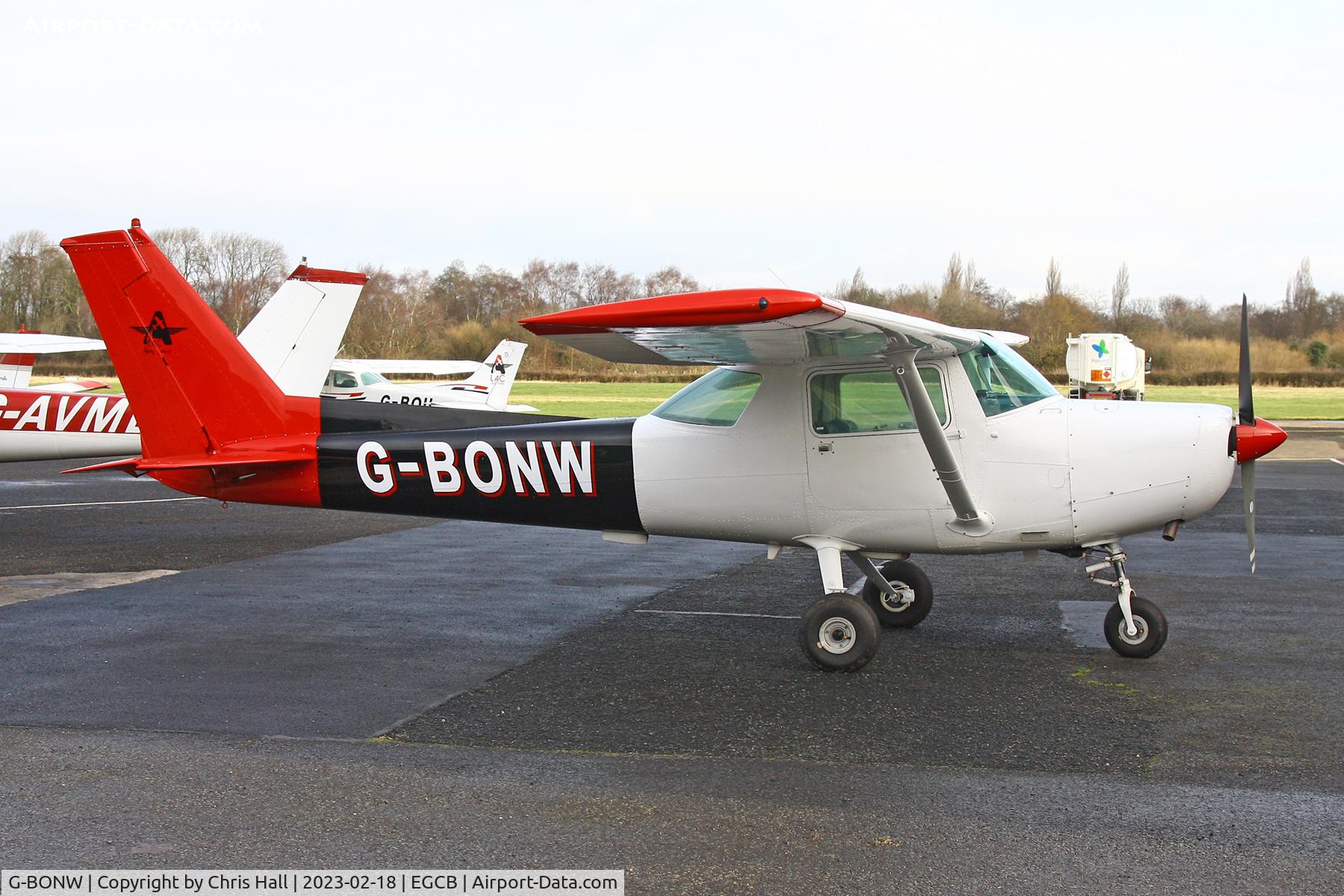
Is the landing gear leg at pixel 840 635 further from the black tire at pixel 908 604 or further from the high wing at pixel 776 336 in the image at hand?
the black tire at pixel 908 604

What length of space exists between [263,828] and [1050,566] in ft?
26.8

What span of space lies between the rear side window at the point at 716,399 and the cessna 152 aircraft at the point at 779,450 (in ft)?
0.06

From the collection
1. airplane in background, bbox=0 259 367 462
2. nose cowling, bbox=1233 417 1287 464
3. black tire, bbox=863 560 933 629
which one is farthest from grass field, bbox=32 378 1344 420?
nose cowling, bbox=1233 417 1287 464

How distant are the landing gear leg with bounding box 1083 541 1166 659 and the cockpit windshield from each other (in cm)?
103

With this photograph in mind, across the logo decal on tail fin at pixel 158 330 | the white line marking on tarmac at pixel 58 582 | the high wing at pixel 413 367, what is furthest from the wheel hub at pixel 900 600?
the high wing at pixel 413 367

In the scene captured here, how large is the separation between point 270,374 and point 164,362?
6.66 m

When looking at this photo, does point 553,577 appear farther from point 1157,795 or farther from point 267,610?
point 1157,795

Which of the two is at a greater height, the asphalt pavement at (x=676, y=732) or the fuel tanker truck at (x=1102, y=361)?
the fuel tanker truck at (x=1102, y=361)

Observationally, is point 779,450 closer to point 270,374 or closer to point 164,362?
point 164,362

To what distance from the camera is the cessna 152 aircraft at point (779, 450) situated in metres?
6.88

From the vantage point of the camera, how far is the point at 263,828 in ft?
14.5

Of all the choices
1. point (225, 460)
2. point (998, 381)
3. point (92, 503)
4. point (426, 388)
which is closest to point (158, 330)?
point (225, 460)

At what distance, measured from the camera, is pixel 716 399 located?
754 cm

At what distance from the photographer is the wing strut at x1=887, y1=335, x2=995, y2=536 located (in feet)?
21.5
